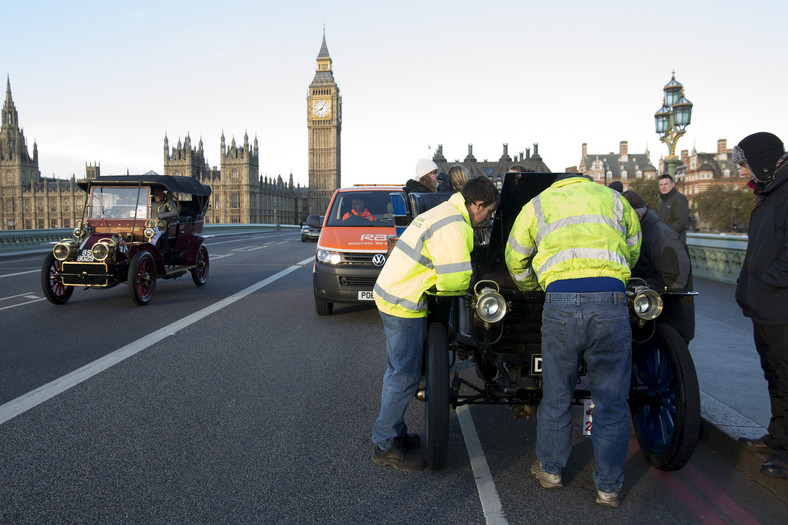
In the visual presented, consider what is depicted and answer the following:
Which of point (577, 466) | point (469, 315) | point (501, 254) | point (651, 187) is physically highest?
point (651, 187)

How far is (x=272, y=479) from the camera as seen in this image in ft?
11.1

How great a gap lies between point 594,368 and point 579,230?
29.9 inches

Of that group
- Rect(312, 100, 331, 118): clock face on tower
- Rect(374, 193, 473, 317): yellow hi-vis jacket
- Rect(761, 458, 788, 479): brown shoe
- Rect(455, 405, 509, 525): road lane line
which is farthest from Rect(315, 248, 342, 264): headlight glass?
Rect(312, 100, 331, 118): clock face on tower

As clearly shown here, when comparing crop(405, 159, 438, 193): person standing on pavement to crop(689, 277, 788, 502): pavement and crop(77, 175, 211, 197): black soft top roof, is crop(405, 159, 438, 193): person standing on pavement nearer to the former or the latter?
crop(689, 277, 788, 502): pavement

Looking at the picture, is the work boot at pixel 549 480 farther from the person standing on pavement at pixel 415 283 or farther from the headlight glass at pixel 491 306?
the headlight glass at pixel 491 306

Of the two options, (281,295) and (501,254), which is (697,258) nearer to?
(281,295)

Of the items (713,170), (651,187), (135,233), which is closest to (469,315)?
(135,233)

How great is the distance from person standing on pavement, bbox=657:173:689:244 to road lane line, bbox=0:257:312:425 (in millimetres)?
7612

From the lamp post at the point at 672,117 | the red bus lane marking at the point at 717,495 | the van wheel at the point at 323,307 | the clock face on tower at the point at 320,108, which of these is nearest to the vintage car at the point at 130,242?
the van wheel at the point at 323,307

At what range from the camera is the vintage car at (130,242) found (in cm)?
928

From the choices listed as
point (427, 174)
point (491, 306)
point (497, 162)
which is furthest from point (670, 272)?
point (497, 162)

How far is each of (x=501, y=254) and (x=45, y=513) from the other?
3.35 m

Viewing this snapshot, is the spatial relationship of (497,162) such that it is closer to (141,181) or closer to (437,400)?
(141,181)

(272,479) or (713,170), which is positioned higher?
(713,170)
